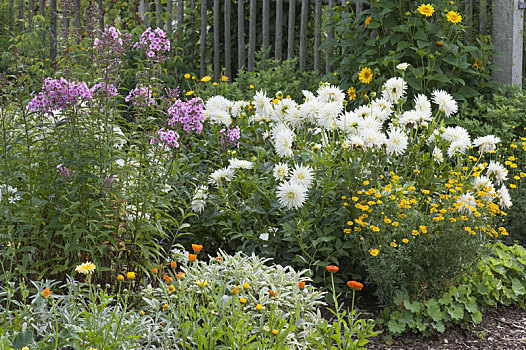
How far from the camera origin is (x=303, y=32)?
6.36 metres

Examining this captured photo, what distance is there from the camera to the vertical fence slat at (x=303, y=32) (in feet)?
20.8

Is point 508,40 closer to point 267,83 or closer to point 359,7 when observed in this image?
point 359,7

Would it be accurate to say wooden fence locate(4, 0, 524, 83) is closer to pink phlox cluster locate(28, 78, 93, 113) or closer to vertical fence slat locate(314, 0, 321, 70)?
vertical fence slat locate(314, 0, 321, 70)

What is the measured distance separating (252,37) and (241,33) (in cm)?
15

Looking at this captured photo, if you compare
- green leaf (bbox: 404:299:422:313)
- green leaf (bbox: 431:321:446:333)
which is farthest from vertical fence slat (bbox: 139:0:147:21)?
green leaf (bbox: 431:321:446:333)

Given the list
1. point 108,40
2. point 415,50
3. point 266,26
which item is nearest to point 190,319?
point 108,40

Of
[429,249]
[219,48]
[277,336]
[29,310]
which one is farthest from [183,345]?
[219,48]

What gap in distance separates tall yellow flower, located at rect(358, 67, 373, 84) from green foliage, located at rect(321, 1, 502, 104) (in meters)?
0.05

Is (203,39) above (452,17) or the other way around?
the other way around

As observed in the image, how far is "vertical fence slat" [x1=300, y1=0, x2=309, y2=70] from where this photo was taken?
6.35m

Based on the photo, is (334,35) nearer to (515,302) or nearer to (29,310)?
(515,302)

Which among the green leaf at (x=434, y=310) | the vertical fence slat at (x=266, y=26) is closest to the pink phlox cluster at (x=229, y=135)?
the green leaf at (x=434, y=310)

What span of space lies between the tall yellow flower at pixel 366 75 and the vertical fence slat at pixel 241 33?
204cm

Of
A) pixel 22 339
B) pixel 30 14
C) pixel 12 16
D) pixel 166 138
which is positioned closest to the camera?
pixel 22 339
